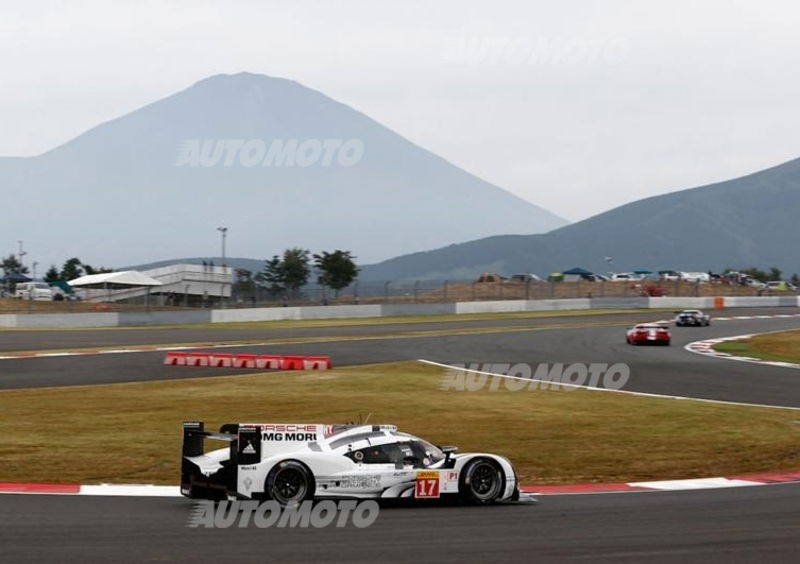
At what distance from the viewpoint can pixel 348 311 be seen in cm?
6300

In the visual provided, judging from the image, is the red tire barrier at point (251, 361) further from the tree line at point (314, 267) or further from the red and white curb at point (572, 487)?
the tree line at point (314, 267)

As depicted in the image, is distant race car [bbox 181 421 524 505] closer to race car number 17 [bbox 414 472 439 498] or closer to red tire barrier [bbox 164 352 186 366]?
race car number 17 [bbox 414 472 439 498]

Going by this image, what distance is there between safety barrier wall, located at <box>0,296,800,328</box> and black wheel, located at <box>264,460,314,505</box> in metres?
43.8

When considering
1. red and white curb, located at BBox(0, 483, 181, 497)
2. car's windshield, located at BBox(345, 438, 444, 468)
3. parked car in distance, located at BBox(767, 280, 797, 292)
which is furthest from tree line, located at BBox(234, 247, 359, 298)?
car's windshield, located at BBox(345, 438, 444, 468)

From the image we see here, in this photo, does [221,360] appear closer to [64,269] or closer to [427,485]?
[427,485]

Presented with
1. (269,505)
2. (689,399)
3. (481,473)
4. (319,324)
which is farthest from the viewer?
(319,324)

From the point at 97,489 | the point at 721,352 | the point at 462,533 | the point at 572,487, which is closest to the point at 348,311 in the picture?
the point at 721,352

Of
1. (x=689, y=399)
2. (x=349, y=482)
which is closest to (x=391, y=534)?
(x=349, y=482)

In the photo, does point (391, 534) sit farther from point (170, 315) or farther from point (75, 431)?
point (170, 315)

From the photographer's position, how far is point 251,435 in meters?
13.0

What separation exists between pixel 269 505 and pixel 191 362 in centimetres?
2172

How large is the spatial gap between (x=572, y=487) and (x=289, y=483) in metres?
4.71

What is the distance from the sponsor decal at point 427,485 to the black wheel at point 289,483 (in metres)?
1.35

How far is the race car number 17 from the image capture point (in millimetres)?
13547
